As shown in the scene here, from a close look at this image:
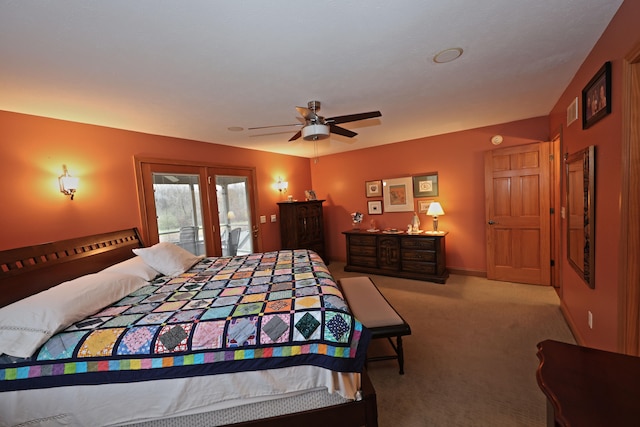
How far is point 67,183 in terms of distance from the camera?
254 cm

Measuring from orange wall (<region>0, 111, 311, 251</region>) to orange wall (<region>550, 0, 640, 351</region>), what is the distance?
4.33 m

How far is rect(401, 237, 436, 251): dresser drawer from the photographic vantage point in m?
4.18

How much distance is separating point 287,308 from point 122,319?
1119mm

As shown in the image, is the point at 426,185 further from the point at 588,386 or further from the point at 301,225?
the point at 588,386

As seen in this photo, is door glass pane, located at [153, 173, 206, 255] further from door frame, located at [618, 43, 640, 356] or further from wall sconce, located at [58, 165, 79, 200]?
door frame, located at [618, 43, 640, 356]

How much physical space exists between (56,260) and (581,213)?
184 inches

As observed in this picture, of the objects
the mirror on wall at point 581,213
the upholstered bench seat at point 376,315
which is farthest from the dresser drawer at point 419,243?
the upholstered bench seat at point 376,315

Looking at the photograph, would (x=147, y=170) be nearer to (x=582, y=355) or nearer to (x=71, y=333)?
(x=71, y=333)

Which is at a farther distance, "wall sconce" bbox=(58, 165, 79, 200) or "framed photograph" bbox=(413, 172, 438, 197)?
"framed photograph" bbox=(413, 172, 438, 197)

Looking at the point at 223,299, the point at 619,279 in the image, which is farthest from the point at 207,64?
the point at 619,279

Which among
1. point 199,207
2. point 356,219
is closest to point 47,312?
point 199,207

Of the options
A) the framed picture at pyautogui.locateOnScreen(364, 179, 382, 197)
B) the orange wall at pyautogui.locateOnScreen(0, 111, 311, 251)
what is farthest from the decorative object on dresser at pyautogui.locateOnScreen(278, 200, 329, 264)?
the orange wall at pyautogui.locateOnScreen(0, 111, 311, 251)

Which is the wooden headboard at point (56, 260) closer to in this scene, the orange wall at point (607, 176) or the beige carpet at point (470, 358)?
the beige carpet at point (470, 358)

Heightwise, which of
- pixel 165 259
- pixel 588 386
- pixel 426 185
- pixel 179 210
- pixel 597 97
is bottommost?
pixel 588 386
